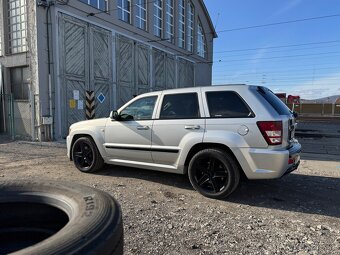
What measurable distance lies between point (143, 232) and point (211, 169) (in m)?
1.85

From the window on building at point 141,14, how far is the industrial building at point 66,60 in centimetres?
7

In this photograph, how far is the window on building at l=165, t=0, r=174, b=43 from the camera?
86.6 ft

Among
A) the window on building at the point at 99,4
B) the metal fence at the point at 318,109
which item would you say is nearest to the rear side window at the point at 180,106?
the window on building at the point at 99,4

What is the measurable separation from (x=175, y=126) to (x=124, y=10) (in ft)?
55.4

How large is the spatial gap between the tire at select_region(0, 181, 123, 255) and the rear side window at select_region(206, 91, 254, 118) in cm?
294

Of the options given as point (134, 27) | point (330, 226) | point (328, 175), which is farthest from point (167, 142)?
point (134, 27)

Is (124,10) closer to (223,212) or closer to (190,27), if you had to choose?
(190,27)

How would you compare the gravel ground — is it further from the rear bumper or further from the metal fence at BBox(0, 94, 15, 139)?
the metal fence at BBox(0, 94, 15, 139)

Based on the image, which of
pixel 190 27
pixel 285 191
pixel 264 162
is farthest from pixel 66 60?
pixel 190 27

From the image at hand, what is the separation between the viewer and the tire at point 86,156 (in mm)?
6898

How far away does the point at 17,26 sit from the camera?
581 inches

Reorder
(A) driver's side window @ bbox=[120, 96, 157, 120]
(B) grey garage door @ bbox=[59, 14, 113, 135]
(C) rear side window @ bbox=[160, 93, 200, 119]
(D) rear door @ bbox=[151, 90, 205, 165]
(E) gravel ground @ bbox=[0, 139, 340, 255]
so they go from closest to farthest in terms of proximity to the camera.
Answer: (E) gravel ground @ bbox=[0, 139, 340, 255] → (D) rear door @ bbox=[151, 90, 205, 165] → (C) rear side window @ bbox=[160, 93, 200, 119] → (A) driver's side window @ bbox=[120, 96, 157, 120] → (B) grey garage door @ bbox=[59, 14, 113, 135]

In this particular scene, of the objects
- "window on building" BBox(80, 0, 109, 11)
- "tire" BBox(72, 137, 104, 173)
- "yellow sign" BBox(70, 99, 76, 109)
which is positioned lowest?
"tire" BBox(72, 137, 104, 173)

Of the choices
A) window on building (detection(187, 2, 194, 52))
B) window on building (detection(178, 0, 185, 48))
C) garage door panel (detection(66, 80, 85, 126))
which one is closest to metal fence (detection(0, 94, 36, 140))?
garage door panel (detection(66, 80, 85, 126))
